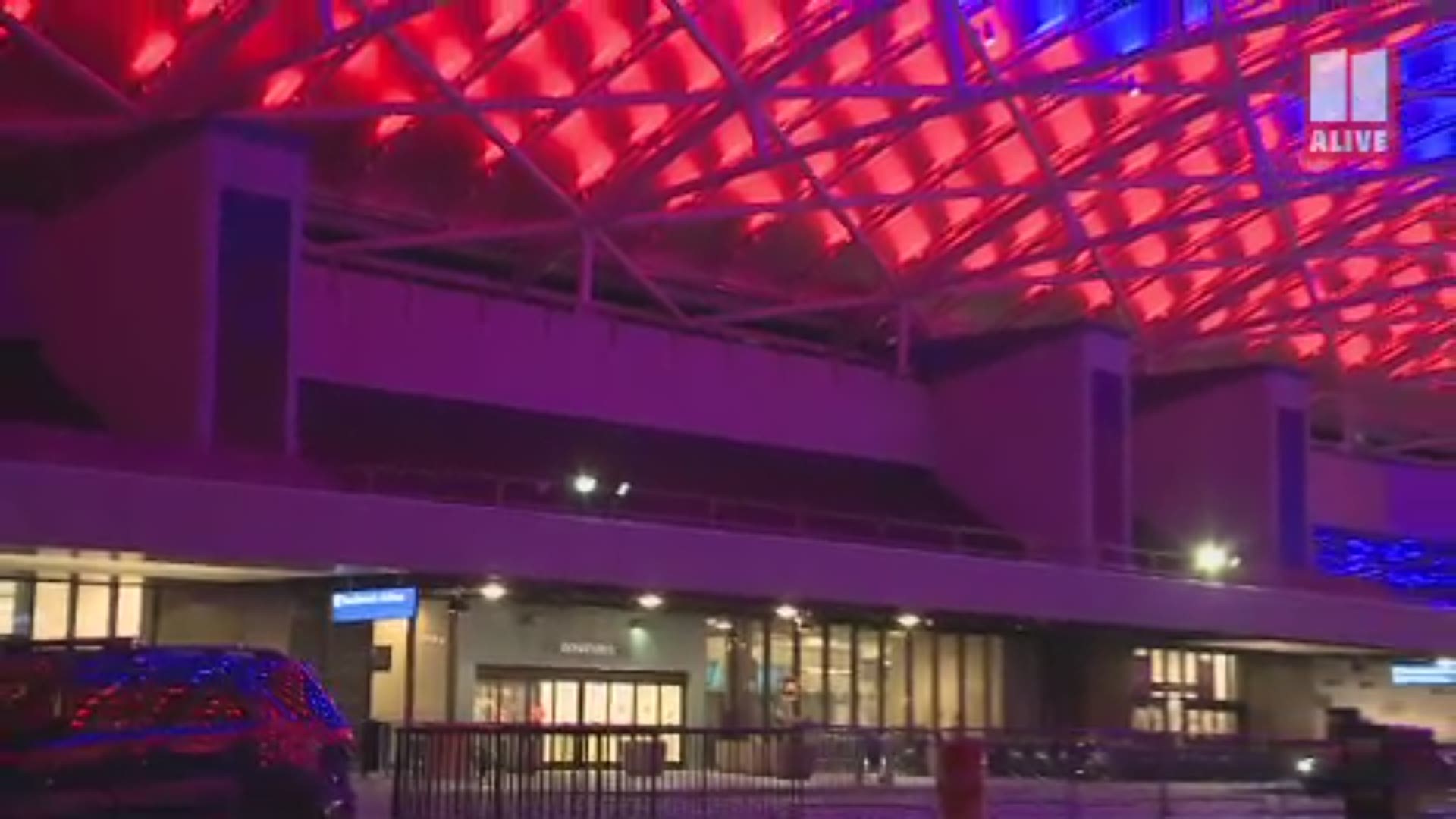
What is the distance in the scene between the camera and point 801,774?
86.3ft

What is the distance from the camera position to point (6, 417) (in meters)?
36.1

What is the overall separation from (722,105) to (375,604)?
12.4 meters

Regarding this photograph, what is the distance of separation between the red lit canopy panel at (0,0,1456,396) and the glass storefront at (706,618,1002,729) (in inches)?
353

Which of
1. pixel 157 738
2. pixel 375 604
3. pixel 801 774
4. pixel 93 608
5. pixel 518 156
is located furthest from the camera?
pixel 518 156

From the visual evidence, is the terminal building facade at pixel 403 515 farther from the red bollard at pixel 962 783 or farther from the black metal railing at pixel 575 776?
the red bollard at pixel 962 783

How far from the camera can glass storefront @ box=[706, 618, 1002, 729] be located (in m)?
43.9

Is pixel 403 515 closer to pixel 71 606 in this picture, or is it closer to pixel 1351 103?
pixel 71 606

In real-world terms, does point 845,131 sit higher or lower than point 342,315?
higher

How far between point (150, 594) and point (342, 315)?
961 centimetres

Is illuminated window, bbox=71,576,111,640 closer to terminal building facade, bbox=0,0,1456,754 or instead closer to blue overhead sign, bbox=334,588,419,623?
terminal building facade, bbox=0,0,1456,754

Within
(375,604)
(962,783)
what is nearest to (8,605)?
(375,604)

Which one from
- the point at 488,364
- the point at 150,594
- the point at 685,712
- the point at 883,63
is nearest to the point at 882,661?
the point at 685,712

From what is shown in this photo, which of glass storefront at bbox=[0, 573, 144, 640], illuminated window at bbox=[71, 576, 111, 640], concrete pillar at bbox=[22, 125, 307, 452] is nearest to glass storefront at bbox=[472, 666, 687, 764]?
glass storefront at bbox=[0, 573, 144, 640]

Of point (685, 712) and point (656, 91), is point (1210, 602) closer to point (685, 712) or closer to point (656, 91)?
point (685, 712)
